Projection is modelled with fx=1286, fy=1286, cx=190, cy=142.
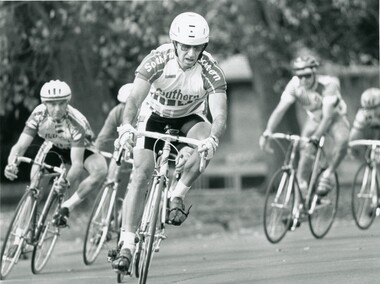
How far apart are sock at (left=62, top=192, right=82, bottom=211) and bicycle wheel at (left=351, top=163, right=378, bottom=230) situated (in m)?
4.35

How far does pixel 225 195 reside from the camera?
28000 millimetres

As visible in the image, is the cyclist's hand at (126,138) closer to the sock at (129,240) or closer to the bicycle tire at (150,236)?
the bicycle tire at (150,236)

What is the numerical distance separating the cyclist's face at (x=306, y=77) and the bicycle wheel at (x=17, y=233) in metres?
3.80

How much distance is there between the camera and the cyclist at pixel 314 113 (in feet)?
50.2

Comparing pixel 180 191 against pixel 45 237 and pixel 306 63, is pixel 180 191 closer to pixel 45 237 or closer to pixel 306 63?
pixel 45 237

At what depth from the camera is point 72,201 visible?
45.1ft

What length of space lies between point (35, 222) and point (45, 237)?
29 centimetres

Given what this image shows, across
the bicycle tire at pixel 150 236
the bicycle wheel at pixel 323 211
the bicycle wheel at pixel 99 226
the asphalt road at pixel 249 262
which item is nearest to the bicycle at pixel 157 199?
the bicycle tire at pixel 150 236

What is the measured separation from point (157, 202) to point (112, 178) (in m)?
3.92

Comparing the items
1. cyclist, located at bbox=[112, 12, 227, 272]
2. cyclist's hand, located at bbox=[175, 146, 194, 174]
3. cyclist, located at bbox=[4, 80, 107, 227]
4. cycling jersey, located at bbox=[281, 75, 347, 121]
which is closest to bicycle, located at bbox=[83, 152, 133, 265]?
cyclist, located at bbox=[4, 80, 107, 227]

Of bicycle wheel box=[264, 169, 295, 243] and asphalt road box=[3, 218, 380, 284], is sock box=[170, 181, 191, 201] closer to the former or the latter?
asphalt road box=[3, 218, 380, 284]

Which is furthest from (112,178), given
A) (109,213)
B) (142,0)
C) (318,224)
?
(142,0)

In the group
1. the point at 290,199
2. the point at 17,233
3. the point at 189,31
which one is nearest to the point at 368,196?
the point at 290,199

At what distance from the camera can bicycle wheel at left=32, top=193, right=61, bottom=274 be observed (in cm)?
1352
